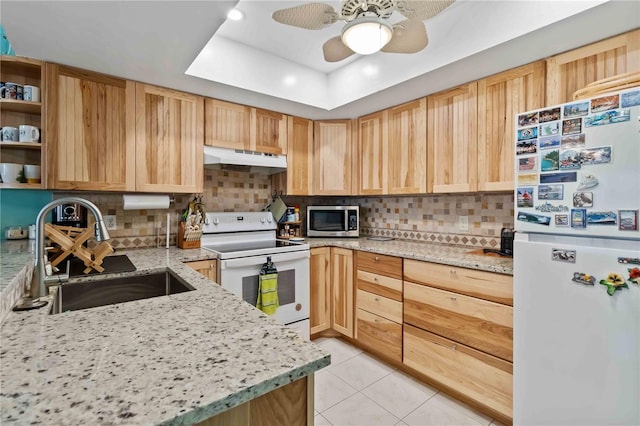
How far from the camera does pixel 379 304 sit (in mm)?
2314

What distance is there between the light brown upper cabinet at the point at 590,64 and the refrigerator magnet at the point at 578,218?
2.53 feet

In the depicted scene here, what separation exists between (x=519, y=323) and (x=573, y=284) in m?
0.33

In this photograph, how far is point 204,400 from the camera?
51 centimetres

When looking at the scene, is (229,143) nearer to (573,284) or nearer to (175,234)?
(175,234)

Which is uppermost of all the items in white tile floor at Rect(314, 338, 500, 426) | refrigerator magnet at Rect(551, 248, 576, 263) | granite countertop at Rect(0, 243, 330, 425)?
refrigerator magnet at Rect(551, 248, 576, 263)

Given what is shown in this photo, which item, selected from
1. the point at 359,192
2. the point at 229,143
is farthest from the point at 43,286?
the point at 359,192

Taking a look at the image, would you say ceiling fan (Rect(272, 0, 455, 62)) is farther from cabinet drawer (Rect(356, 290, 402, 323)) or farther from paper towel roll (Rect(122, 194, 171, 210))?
cabinet drawer (Rect(356, 290, 402, 323))

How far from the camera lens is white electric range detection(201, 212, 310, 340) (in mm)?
2139

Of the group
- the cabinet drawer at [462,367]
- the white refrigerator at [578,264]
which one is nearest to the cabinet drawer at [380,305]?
the cabinet drawer at [462,367]

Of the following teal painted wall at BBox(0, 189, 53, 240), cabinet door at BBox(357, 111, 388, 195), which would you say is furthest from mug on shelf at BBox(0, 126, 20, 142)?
cabinet door at BBox(357, 111, 388, 195)

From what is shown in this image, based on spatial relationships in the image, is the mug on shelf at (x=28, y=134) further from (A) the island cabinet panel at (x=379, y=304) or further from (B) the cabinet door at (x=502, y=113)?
(B) the cabinet door at (x=502, y=113)

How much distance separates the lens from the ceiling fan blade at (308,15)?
4.37 ft

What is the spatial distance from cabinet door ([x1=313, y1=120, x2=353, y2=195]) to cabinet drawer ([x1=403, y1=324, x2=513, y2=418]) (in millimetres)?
1462

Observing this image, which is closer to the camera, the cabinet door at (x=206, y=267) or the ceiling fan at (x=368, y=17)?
the ceiling fan at (x=368, y=17)
